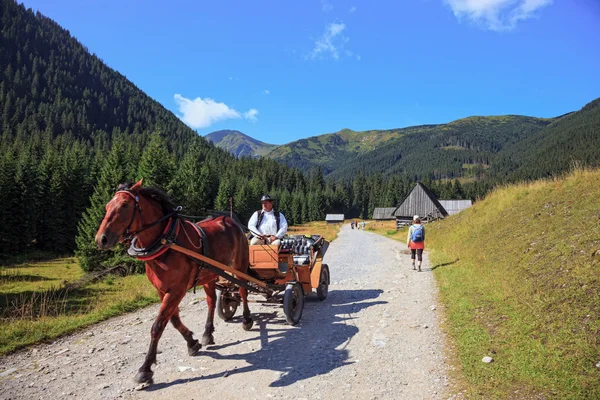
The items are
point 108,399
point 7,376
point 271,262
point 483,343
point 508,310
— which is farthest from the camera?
point 271,262

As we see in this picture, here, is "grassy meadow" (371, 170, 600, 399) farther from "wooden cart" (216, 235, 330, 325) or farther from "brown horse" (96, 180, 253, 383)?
"brown horse" (96, 180, 253, 383)

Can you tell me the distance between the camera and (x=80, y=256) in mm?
28125

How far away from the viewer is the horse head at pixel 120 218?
14.8ft

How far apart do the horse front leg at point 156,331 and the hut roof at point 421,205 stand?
3838 cm

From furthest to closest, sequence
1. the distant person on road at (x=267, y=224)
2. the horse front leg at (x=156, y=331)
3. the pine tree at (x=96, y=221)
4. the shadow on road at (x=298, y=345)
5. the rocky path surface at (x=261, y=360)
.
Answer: the pine tree at (x=96, y=221) → the distant person on road at (x=267, y=224) → the shadow on road at (x=298, y=345) → the horse front leg at (x=156, y=331) → the rocky path surface at (x=261, y=360)

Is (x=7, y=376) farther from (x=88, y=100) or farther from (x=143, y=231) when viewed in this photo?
(x=88, y=100)

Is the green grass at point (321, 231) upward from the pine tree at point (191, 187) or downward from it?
downward

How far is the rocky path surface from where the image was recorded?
15.2 feet

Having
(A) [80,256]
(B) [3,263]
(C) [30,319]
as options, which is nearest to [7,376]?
(C) [30,319]

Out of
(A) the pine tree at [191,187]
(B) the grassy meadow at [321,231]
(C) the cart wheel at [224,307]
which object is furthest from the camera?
(B) the grassy meadow at [321,231]

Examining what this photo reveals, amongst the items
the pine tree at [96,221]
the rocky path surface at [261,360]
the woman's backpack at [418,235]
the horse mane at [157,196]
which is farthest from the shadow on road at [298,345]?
the pine tree at [96,221]

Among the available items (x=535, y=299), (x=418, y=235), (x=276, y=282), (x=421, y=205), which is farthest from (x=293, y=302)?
(x=421, y=205)

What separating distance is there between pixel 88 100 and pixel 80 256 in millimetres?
207699

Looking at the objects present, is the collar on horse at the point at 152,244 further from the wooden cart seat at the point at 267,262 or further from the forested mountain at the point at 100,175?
the forested mountain at the point at 100,175
